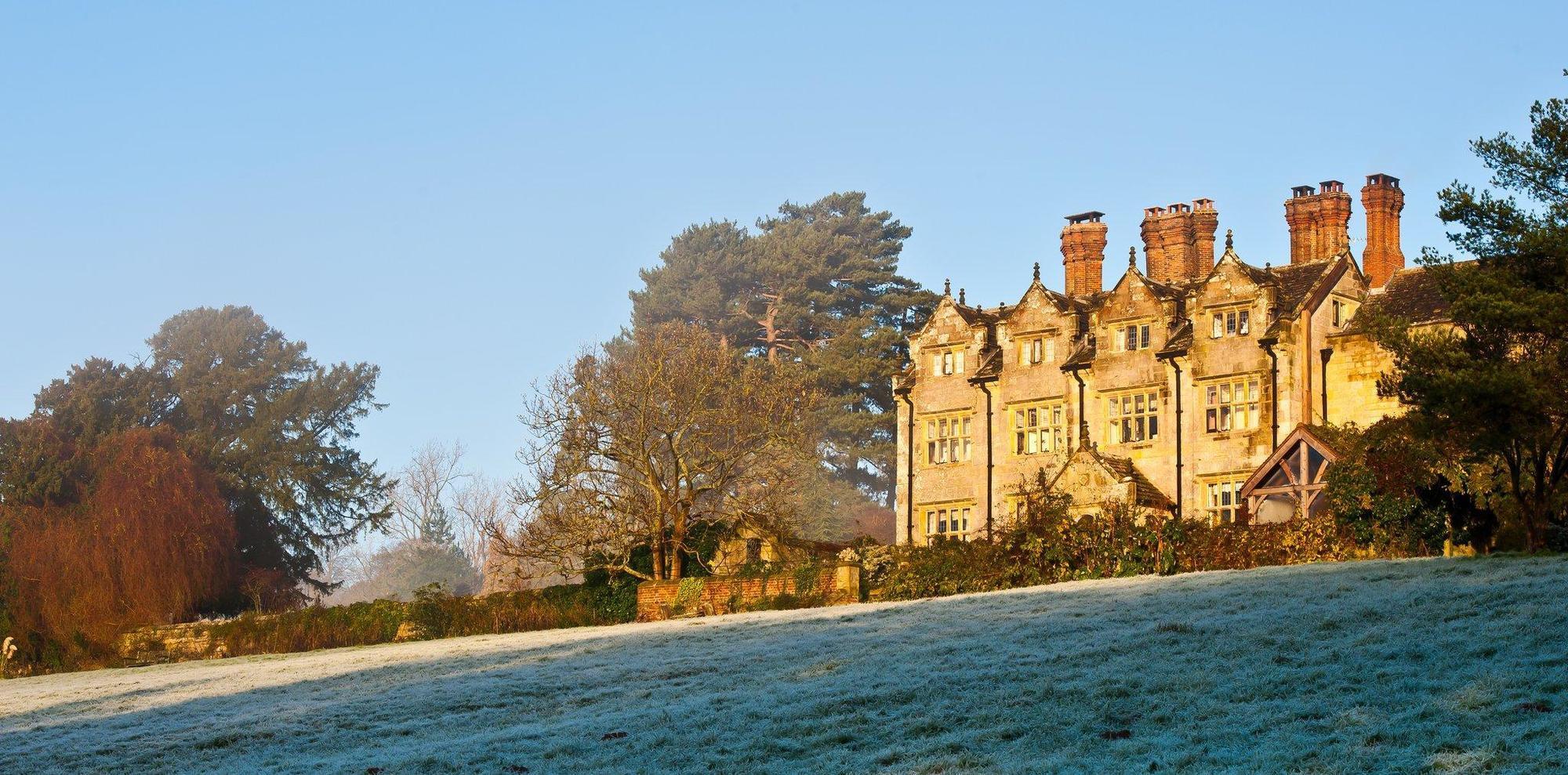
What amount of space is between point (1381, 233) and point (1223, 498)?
315 inches

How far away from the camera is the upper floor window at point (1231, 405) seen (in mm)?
40688

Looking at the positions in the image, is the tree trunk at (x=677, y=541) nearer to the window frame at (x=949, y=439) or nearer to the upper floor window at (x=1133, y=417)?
the window frame at (x=949, y=439)

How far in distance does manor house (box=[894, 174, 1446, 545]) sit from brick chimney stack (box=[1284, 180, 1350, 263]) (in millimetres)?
46

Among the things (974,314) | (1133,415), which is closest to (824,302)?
(974,314)

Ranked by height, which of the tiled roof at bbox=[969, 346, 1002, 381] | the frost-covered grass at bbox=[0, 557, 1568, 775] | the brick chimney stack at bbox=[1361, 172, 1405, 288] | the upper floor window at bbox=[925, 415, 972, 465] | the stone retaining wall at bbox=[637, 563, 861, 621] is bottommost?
the frost-covered grass at bbox=[0, 557, 1568, 775]

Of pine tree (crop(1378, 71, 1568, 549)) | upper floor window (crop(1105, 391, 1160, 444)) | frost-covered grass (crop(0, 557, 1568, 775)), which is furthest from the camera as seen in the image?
upper floor window (crop(1105, 391, 1160, 444))

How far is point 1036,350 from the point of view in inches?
1786

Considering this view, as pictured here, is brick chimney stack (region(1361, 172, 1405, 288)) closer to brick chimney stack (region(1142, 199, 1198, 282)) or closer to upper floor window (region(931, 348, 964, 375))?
brick chimney stack (region(1142, 199, 1198, 282))

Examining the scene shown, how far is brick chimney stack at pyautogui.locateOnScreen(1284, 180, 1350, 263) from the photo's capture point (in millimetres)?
42812

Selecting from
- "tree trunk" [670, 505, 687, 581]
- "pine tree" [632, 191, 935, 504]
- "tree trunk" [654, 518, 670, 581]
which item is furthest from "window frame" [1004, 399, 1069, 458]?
"pine tree" [632, 191, 935, 504]

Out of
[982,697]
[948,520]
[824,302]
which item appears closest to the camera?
[982,697]

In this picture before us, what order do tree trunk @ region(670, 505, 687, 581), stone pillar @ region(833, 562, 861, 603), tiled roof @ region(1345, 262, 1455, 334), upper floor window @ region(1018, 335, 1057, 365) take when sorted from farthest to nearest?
upper floor window @ region(1018, 335, 1057, 365) → tree trunk @ region(670, 505, 687, 581) → tiled roof @ region(1345, 262, 1455, 334) → stone pillar @ region(833, 562, 861, 603)

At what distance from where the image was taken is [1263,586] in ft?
86.0

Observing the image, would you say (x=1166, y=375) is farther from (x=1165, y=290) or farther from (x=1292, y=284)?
(x=1292, y=284)
